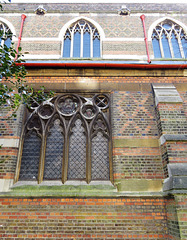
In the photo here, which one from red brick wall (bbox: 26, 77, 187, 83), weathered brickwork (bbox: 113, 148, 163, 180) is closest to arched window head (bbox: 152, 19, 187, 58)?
red brick wall (bbox: 26, 77, 187, 83)

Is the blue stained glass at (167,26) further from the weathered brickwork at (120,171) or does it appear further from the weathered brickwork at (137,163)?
the weathered brickwork at (137,163)

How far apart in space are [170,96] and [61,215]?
4308mm

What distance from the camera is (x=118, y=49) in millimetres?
6887

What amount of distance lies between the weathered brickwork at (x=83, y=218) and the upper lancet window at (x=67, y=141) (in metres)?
0.62

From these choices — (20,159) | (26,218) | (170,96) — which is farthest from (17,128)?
(170,96)

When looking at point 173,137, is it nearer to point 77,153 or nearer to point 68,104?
point 77,153

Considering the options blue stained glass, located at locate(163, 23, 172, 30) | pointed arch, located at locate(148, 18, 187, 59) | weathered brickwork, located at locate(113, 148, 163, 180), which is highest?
blue stained glass, located at locate(163, 23, 172, 30)

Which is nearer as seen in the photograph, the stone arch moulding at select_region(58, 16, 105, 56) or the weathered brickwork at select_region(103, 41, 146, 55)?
the weathered brickwork at select_region(103, 41, 146, 55)

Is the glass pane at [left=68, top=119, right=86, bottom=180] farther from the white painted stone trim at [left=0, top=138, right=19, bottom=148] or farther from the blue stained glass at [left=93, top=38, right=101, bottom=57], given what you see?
the blue stained glass at [left=93, top=38, right=101, bottom=57]

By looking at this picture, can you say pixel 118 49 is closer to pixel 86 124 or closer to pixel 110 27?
pixel 110 27

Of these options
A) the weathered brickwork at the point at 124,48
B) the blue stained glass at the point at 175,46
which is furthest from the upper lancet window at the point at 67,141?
the blue stained glass at the point at 175,46

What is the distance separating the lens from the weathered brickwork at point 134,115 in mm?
4906

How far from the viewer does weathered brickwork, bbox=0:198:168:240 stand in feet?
12.9

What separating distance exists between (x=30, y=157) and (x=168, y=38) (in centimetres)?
720
